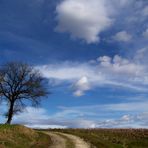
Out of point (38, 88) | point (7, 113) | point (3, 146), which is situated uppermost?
point (38, 88)

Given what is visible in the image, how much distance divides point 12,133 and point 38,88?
36.7 meters

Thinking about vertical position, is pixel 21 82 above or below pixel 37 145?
above

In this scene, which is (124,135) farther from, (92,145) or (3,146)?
(3,146)

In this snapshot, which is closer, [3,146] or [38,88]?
[3,146]

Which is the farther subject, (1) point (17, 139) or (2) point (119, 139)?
(2) point (119, 139)

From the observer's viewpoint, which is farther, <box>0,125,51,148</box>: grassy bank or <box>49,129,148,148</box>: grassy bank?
<box>49,129,148,148</box>: grassy bank

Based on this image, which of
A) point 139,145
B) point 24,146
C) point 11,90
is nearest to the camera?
point 24,146

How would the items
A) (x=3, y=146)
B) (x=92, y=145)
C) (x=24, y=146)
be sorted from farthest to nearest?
1. (x=92, y=145)
2. (x=24, y=146)
3. (x=3, y=146)

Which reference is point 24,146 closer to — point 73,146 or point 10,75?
point 73,146

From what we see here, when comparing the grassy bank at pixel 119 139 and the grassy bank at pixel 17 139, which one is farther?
the grassy bank at pixel 119 139

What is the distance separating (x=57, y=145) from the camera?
42.4 metres

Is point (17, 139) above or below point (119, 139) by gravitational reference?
below

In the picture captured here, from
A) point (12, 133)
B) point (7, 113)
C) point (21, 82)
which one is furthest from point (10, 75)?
point (12, 133)

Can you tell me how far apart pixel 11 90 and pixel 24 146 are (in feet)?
139
